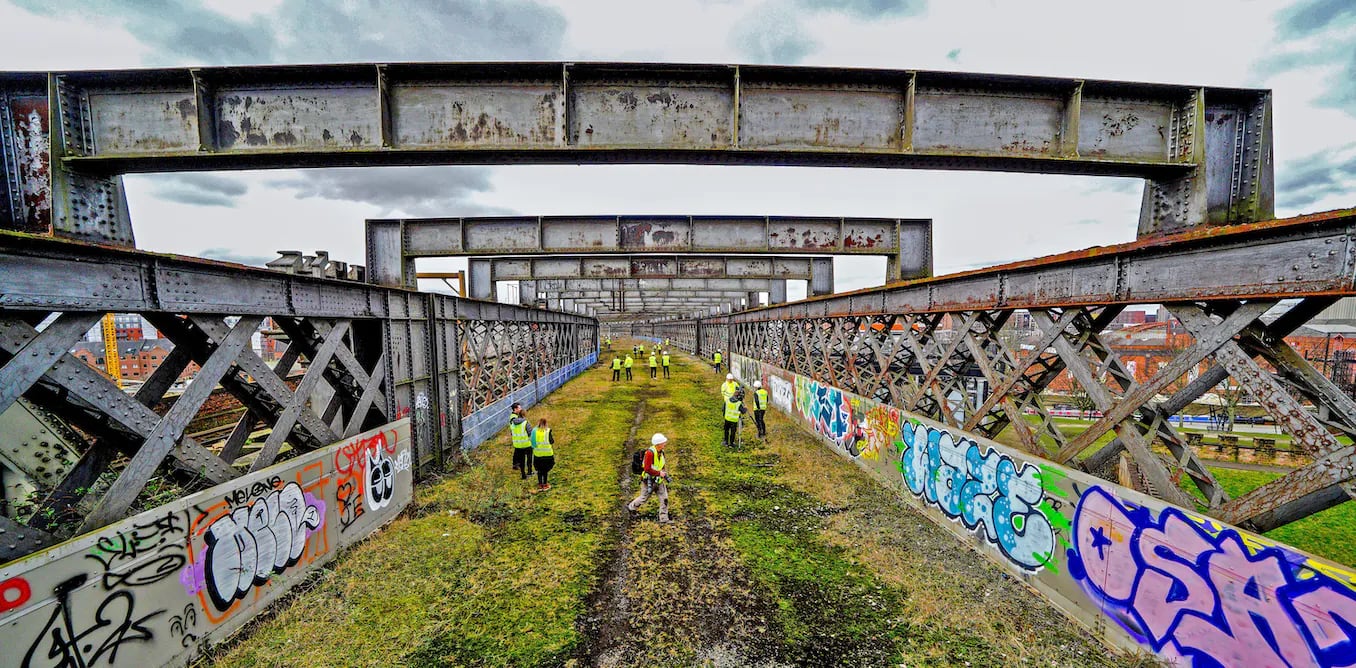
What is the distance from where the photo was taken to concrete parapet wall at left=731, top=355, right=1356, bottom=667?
3.25 metres

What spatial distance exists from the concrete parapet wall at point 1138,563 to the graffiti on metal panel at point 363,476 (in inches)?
331

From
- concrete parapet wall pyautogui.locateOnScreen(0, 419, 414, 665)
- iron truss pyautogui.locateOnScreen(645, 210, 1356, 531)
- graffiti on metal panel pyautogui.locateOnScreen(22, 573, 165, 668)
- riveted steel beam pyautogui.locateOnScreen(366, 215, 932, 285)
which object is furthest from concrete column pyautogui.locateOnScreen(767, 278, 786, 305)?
graffiti on metal panel pyautogui.locateOnScreen(22, 573, 165, 668)

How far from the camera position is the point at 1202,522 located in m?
3.77

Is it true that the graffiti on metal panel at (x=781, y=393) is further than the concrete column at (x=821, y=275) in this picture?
No

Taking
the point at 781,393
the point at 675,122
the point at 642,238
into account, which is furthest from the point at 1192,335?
the point at 781,393

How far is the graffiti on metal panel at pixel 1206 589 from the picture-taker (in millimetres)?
3158

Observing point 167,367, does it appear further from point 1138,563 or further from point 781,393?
point 781,393

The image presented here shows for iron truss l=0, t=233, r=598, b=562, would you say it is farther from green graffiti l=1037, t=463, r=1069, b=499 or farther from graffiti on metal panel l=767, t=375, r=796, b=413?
graffiti on metal panel l=767, t=375, r=796, b=413

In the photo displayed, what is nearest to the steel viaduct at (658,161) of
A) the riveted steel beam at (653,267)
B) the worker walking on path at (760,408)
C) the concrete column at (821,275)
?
the worker walking on path at (760,408)

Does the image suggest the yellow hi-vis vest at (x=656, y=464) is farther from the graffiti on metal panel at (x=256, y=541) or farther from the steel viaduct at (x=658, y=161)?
the graffiti on metal panel at (x=256, y=541)

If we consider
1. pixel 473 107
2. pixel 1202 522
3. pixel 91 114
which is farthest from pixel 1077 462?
pixel 91 114

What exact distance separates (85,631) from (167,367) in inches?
96.6

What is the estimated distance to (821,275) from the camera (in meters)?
15.3

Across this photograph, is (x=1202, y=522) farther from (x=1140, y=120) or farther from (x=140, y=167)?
(x=140, y=167)
